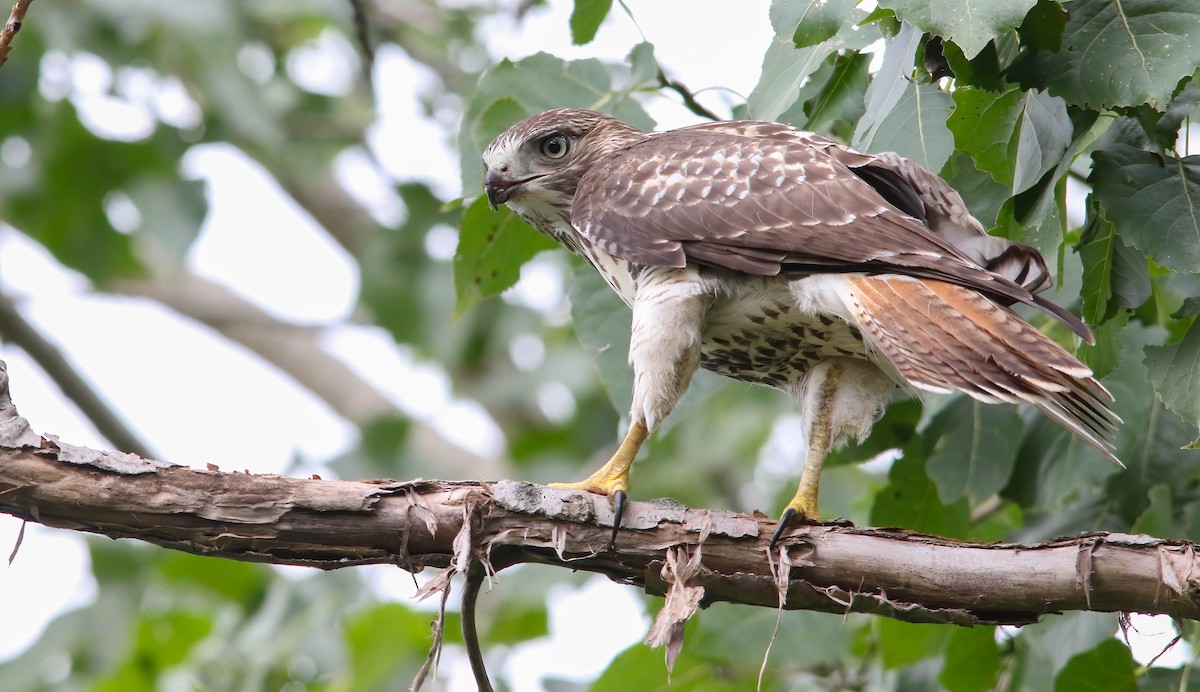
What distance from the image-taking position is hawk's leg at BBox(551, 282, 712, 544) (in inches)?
139

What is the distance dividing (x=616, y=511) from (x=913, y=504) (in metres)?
1.46

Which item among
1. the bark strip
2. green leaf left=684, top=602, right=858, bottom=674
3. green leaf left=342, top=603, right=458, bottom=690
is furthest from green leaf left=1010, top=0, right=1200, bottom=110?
green leaf left=342, top=603, right=458, bottom=690

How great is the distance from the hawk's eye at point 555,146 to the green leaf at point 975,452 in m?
1.53

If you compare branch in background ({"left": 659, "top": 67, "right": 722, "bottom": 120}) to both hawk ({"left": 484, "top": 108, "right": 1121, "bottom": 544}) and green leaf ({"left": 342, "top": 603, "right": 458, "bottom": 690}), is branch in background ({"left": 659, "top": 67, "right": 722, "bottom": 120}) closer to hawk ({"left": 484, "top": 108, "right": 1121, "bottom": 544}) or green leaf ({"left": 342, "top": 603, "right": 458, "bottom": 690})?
hawk ({"left": 484, "top": 108, "right": 1121, "bottom": 544})

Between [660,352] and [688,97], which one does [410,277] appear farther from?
[660,352]

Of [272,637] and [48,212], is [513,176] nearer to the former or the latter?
[272,637]

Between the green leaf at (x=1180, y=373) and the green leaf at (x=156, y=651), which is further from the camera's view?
the green leaf at (x=156, y=651)

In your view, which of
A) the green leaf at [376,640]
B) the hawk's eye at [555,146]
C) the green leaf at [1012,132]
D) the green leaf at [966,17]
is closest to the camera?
the green leaf at [966,17]

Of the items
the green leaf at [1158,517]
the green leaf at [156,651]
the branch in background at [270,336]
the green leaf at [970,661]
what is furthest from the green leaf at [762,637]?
the branch in background at [270,336]

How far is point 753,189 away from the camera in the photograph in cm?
369

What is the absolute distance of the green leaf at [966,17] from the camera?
2.69 metres

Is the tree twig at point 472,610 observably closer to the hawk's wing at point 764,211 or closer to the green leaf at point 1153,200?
the hawk's wing at point 764,211

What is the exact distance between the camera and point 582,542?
118 inches

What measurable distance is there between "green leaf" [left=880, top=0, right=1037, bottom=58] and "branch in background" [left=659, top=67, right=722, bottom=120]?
145 cm
